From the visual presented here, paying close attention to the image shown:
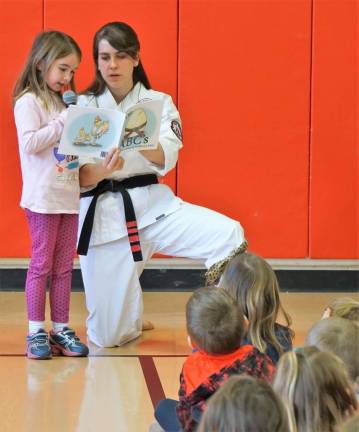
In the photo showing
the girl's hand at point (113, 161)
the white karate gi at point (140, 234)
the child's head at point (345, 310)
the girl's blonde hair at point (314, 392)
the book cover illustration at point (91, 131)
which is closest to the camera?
the girl's blonde hair at point (314, 392)

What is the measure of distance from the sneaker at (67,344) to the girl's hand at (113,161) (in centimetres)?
77

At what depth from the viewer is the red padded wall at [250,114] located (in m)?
5.05

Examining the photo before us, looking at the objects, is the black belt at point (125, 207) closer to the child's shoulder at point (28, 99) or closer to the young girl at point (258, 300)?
the child's shoulder at point (28, 99)

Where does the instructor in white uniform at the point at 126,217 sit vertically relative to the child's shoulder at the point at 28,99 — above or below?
below

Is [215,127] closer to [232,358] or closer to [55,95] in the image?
[55,95]

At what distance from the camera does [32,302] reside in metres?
3.74

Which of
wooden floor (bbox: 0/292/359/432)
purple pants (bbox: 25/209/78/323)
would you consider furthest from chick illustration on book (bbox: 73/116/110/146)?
wooden floor (bbox: 0/292/359/432)

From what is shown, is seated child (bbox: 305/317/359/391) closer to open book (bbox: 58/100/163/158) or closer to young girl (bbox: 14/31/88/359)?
open book (bbox: 58/100/163/158)

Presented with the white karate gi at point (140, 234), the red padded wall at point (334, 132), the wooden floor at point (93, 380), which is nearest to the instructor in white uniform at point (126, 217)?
the white karate gi at point (140, 234)

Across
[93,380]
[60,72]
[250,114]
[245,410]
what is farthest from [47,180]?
[245,410]

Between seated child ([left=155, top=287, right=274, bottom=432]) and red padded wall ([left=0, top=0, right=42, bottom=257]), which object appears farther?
red padded wall ([left=0, top=0, right=42, bottom=257])

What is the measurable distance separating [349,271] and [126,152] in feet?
6.43

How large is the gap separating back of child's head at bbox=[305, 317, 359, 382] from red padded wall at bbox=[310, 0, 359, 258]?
3025 mm

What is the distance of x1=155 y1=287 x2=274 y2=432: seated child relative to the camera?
228 centimetres
